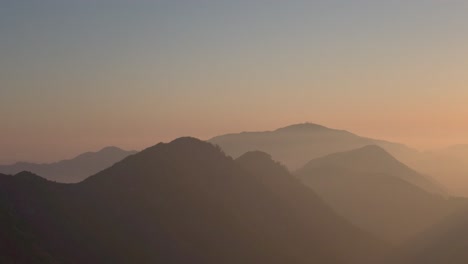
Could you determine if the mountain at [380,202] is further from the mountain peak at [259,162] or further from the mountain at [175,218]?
the mountain peak at [259,162]

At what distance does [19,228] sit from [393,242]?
7501cm

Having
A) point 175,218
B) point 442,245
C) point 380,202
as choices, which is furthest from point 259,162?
point 380,202

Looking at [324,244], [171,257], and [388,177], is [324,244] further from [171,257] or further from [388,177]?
[388,177]

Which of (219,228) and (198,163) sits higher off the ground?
(198,163)

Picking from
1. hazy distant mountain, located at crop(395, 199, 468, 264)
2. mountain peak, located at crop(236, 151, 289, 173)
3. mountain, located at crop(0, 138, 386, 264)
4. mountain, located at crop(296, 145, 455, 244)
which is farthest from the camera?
mountain, located at crop(296, 145, 455, 244)

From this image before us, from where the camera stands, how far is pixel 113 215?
66.2 meters

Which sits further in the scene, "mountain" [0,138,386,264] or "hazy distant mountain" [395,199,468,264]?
"hazy distant mountain" [395,199,468,264]

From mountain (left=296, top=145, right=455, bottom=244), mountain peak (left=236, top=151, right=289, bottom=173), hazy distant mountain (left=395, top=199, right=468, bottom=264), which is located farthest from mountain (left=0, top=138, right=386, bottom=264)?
mountain (left=296, top=145, right=455, bottom=244)

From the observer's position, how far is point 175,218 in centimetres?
6975

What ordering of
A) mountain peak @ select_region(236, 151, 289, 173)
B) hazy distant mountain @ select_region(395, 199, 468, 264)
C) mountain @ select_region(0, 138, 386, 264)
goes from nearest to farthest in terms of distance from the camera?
mountain @ select_region(0, 138, 386, 264)
hazy distant mountain @ select_region(395, 199, 468, 264)
mountain peak @ select_region(236, 151, 289, 173)

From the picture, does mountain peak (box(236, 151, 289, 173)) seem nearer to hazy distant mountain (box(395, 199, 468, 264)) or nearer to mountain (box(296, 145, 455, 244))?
mountain (box(296, 145, 455, 244))

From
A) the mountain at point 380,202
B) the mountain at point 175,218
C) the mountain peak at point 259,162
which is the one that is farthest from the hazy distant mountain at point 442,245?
the mountain peak at point 259,162

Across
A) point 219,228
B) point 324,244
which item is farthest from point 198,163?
point 324,244

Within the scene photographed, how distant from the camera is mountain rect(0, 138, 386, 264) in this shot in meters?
60.1
